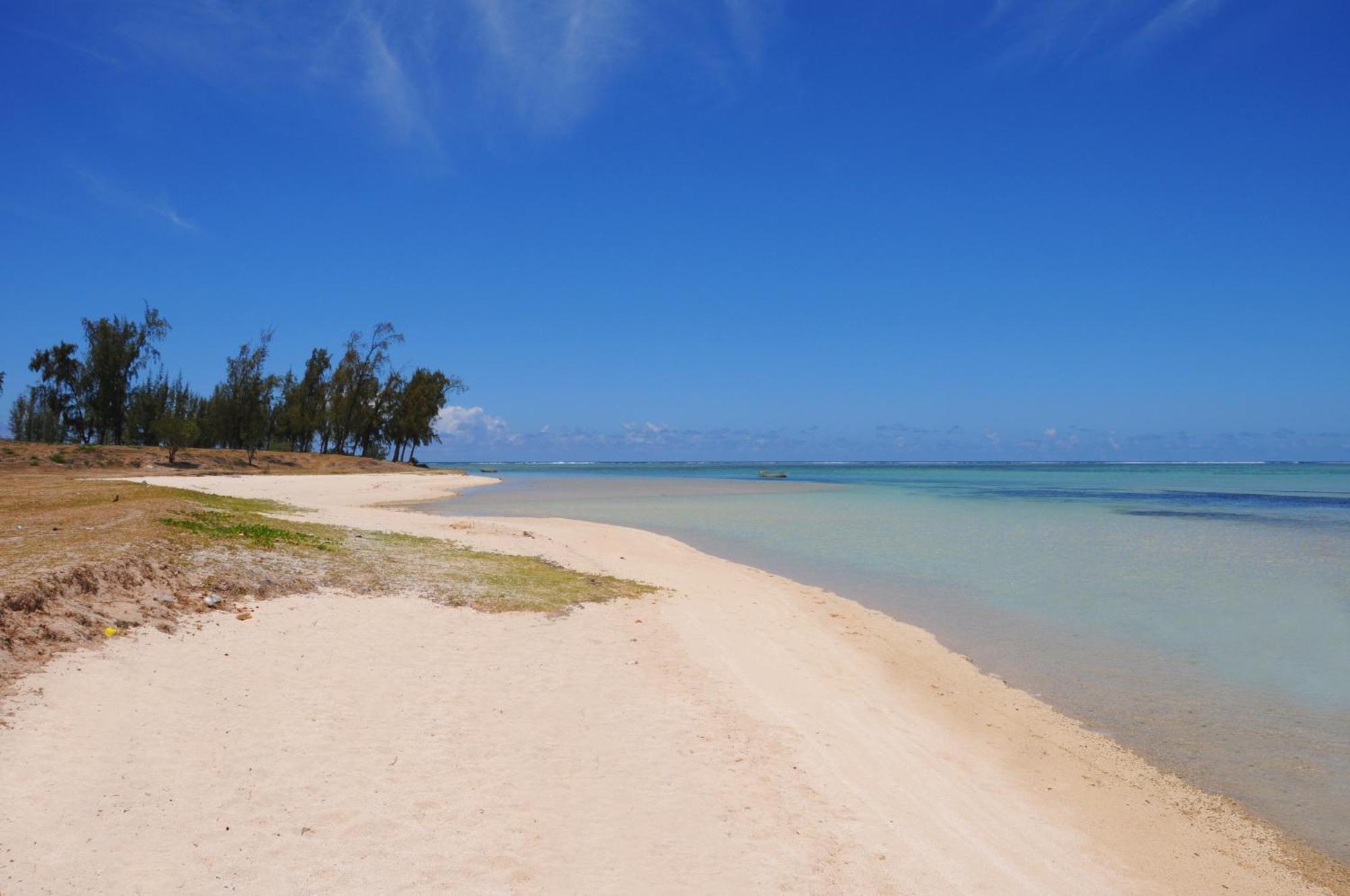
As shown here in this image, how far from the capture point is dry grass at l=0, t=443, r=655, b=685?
25.7ft

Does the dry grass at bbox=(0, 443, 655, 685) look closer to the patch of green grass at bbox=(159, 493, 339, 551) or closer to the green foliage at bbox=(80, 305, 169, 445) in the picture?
the patch of green grass at bbox=(159, 493, 339, 551)

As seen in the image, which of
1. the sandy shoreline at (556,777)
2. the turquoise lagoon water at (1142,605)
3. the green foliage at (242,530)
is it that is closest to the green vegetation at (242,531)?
the green foliage at (242,530)

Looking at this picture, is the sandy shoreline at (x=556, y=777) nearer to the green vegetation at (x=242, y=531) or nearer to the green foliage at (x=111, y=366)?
the green vegetation at (x=242, y=531)

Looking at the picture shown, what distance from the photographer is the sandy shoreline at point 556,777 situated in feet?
15.3

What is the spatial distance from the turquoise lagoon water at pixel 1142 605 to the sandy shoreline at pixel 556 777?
1023 mm

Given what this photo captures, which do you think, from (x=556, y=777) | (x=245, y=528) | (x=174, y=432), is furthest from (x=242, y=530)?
(x=174, y=432)

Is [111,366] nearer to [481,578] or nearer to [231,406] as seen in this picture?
[231,406]

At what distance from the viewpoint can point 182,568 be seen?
34.2ft

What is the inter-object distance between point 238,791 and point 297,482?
4216 centimetres

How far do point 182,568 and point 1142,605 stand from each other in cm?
1717

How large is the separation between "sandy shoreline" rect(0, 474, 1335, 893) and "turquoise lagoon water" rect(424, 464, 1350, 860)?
1.02 meters

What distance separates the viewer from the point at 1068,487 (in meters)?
70.1

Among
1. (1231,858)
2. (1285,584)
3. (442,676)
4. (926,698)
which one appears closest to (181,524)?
(442,676)

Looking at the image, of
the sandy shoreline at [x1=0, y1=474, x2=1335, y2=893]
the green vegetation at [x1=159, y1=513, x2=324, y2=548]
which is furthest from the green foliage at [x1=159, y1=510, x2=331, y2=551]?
the sandy shoreline at [x1=0, y1=474, x2=1335, y2=893]
